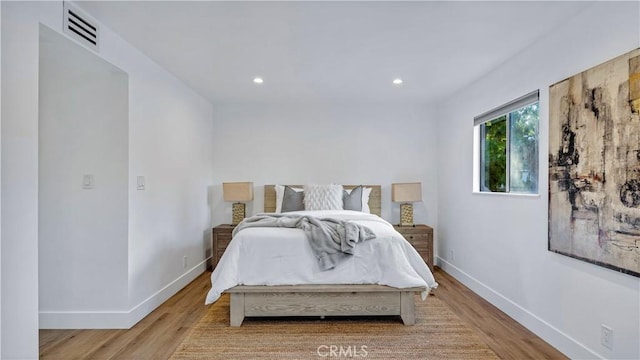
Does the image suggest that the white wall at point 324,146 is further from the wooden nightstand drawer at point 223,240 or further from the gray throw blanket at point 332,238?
the gray throw blanket at point 332,238

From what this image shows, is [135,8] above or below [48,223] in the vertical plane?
above

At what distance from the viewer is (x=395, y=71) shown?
3.29 m

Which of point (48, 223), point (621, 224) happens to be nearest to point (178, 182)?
point (48, 223)

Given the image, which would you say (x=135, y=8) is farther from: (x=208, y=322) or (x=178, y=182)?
(x=208, y=322)

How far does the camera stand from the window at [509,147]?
2.77 m

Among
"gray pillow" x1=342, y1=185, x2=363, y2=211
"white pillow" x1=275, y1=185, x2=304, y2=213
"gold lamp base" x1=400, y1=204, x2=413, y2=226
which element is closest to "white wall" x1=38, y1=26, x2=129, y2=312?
"white pillow" x1=275, y1=185, x2=304, y2=213

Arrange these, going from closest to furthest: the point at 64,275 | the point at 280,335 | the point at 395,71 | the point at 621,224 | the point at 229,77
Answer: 1. the point at 621,224
2. the point at 280,335
3. the point at 64,275
4. the point at 395,71
5. the point at 229,77

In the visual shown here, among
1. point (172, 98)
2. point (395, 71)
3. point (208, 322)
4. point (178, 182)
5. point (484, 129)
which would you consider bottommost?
point (208, 322)

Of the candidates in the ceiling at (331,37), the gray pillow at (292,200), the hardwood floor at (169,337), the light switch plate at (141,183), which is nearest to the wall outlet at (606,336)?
the hardwood floor at (169,337)

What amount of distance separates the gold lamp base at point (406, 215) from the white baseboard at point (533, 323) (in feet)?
2.95

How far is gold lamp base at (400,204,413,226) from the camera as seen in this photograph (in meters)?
4.36

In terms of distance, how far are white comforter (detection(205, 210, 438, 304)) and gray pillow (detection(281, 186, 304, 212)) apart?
1434 mm

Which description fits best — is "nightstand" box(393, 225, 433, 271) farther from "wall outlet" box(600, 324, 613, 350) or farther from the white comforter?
"wall outlet" box(600, 324, 613, 350)

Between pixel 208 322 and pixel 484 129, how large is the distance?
339 centimetres
